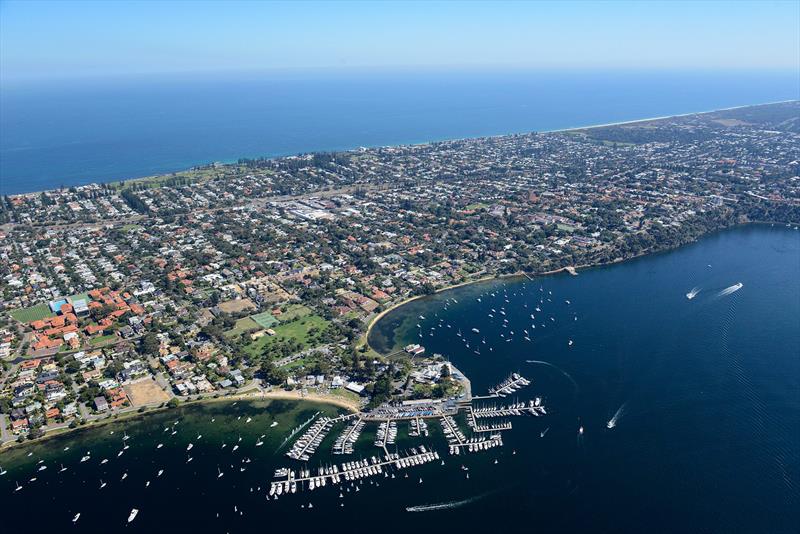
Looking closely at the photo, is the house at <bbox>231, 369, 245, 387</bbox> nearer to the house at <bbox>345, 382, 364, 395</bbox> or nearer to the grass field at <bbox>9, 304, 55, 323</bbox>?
the house at <bbox>345, 382, 364, 395</bbox>

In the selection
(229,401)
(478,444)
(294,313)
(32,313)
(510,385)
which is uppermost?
(32,313)

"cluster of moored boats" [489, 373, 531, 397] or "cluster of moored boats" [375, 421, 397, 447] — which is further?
"cluster of moored boats" [489, 373, 531, 397]

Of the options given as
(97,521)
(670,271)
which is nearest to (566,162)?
(670,271)

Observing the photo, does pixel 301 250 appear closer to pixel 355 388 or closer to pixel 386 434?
pixel 355 388

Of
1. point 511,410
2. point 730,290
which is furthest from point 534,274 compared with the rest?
point 511,410

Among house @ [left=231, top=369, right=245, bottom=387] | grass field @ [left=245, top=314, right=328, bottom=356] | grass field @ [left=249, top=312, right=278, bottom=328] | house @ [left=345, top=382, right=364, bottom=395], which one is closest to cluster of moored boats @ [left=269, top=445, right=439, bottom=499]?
house @ [left=345, top=382, right=364, bottom=395]

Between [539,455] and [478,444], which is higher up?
[478,444]
